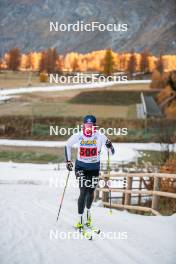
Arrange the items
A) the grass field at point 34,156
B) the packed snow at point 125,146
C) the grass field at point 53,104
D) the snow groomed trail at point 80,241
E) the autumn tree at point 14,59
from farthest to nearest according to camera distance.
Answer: the grass field at point 34,156 < the packed snow at point 125,146 < the grass field at point 53,104 < the autumn tree at point 14,59 < the snow groomed trail at point 80,241

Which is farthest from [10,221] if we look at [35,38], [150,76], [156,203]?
[150,76]

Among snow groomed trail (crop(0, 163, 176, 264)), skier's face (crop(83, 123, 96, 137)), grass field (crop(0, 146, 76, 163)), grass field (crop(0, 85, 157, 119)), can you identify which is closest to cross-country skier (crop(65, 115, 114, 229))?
skier's face (crop(83, 123, 96, 137))

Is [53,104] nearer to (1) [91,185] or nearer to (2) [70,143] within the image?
(1) [91,185]

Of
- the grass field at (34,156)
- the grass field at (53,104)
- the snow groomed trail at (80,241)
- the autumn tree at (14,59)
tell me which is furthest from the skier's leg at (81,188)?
the grass field at (34,156)

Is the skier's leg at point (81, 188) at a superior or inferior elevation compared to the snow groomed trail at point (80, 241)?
superior

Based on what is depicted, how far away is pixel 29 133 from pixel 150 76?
42.8 meters

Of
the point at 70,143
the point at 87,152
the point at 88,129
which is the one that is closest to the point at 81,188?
the point at 87,152

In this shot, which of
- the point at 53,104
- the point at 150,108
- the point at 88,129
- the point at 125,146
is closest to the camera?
the point at 88,129

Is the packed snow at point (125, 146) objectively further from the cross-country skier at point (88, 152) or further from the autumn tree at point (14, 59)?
the cross-country skier at point (88, 152)

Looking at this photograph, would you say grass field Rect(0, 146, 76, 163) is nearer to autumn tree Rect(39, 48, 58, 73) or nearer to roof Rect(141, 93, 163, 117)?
roof Rect(141, 93, 163, 117)

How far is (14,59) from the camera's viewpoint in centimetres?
1175

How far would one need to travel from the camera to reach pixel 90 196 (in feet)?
25.7

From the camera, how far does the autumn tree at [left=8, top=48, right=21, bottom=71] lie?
11.5 m

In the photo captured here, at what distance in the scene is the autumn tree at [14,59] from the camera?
37.6 feet
